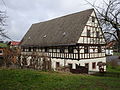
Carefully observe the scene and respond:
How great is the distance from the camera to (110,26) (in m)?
7.61

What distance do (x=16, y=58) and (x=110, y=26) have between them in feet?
37.8

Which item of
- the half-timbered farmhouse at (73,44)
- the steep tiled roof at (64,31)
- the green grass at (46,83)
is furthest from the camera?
the steep tiled roof at (64,31)

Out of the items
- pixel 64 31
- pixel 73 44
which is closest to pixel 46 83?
pixel 73 44

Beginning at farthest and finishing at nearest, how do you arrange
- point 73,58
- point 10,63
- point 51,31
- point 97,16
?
point 51,31 < point 73,58 < point 10,63 < point 97,16

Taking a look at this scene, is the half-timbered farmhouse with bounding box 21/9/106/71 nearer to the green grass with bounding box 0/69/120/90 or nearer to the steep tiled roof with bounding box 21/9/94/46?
the steep tiled roof with bounding box 21/9/94/46

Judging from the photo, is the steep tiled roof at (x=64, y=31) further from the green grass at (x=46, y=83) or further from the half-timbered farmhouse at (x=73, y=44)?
the green grass at (x=46, y=83)

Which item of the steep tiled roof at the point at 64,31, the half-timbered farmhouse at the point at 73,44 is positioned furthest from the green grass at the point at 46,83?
the steep tiled roof at the point at 64,31

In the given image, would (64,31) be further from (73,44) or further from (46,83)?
(46,83)

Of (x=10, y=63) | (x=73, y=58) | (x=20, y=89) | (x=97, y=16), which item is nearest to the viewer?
(x=20, y=89)

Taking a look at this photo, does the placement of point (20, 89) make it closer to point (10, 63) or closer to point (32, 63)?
point (32, 63)

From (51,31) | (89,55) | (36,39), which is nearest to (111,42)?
(89,55)

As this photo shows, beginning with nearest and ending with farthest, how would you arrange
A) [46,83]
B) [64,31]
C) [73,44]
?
[46,83], [73,44], [64,31]

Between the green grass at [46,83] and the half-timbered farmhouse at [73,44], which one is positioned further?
the half-timbered farmhouse at [73,44]

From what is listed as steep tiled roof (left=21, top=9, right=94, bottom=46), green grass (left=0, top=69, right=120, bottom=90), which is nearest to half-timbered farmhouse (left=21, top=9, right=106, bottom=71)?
steep tiled roof (left=21, top=9, right=94, bottom=46)
